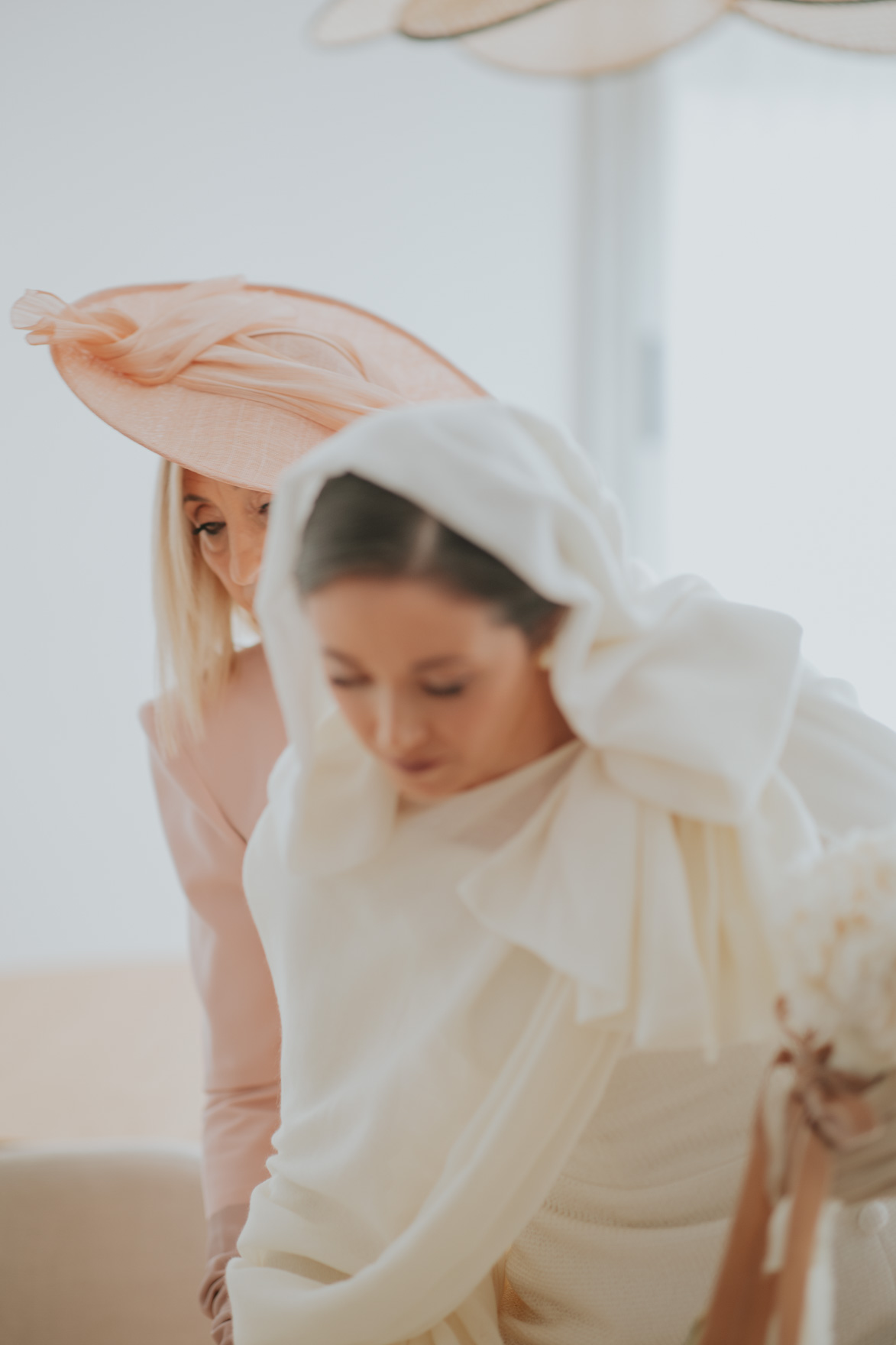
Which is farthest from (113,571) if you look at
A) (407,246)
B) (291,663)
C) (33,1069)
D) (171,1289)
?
(291,663)

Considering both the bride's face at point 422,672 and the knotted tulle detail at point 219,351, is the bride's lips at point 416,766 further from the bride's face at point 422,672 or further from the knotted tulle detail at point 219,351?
the knotted tulle detail at point 219,351

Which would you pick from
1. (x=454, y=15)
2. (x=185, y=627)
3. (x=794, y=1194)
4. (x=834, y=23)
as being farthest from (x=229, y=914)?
(x=834, y=23)

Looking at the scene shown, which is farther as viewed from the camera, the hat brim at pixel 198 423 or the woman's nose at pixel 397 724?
the hat brim at pixel 198 423

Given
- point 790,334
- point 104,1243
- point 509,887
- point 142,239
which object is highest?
point 142,239

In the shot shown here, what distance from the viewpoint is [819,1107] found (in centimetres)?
49

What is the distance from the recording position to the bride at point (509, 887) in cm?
56

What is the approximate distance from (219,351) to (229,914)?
0.56 m

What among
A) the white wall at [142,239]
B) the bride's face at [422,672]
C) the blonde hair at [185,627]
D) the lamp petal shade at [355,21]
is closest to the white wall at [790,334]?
the white wall at [142,239]

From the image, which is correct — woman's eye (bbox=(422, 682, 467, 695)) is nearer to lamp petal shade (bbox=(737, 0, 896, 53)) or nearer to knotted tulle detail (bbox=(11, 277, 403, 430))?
knotted tulle detail (bbox=(11, 277, 403, 430))

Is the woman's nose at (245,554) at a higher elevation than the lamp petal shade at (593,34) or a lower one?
lower

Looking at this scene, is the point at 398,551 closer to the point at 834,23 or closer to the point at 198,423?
the point at 198,423

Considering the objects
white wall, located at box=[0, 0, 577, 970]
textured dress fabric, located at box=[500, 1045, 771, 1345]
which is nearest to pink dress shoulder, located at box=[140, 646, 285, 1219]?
textured dress fabric, located at box=[500, 1045, 771, 1345]

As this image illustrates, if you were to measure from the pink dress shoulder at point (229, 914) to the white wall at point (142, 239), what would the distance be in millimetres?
1447

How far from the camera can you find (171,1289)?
43.4 inches
